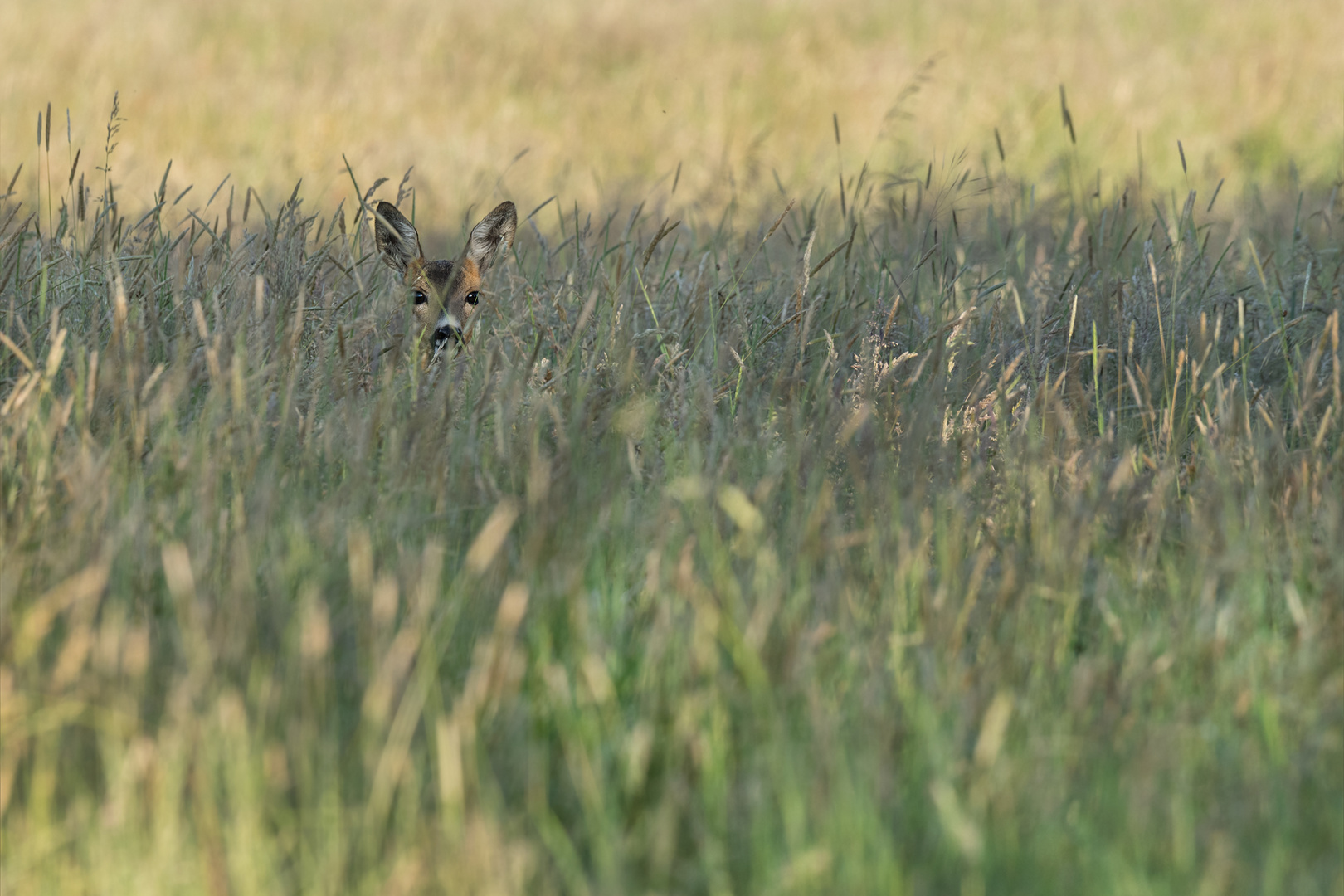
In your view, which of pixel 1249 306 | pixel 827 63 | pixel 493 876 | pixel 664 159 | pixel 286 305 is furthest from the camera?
pixel 827 63

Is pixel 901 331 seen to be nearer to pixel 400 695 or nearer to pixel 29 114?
pixel 400 695

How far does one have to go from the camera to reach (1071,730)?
80.8 inches

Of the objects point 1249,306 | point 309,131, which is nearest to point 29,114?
point 309,131

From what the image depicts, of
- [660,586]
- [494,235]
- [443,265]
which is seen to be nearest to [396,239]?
[443,265]

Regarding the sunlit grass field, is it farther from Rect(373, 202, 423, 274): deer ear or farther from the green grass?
Rect(373, 202, 423, 274): deer ear

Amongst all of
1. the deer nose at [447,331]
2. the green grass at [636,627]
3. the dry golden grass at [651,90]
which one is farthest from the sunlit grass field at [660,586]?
the dry golden grass at [651,90]

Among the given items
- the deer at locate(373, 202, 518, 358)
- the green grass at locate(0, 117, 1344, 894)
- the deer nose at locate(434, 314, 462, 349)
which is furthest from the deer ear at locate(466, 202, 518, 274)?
the green grass at locate(0, 117, 1344, 894)

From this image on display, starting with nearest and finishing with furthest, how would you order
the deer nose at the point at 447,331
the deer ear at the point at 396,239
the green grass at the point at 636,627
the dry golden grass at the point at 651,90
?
the green grass at the point at 636,627 → the deer nose at the point at 447,331 → the deer ear at the point at 396,239 → the dry golden grass at the point at 651,90

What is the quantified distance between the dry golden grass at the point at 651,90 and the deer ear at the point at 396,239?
2.13 m

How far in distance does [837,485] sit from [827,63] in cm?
1038

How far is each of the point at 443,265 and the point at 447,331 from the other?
34 centimetres

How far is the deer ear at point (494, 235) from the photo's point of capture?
4.74 metres

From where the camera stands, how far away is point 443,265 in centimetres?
487

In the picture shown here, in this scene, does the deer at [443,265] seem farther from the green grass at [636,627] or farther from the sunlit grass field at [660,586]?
the green grass at [636,627]
